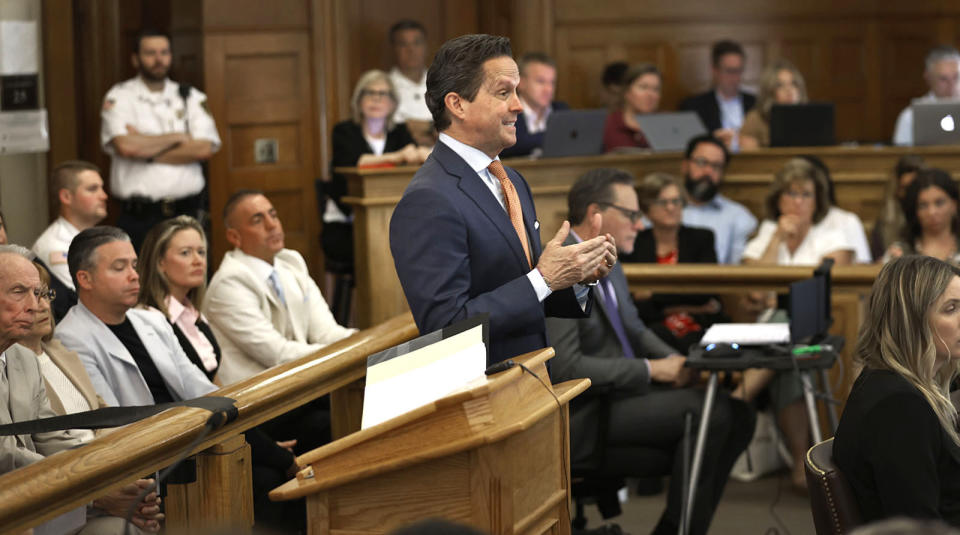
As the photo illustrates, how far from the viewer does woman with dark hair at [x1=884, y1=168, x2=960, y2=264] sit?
217 inches

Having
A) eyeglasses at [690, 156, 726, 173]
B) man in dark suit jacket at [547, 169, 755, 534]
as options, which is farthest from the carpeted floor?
eyeglasses at [690, 156, 726, 173]

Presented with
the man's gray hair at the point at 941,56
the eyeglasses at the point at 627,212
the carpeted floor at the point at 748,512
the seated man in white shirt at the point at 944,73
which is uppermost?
the man's gray hair at the point at 941,56

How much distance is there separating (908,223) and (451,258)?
3501 mm

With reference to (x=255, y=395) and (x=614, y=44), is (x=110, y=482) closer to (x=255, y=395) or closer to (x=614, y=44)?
(x=255, y=395)

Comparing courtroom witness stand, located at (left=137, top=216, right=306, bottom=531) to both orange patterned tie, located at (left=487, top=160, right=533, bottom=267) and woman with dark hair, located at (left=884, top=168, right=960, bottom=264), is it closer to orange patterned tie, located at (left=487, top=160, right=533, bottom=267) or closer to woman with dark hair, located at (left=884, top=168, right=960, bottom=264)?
orange patterned tie, located at (left=487, top=160, right=533, bottom=267)

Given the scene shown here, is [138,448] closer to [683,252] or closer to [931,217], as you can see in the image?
[683,252]

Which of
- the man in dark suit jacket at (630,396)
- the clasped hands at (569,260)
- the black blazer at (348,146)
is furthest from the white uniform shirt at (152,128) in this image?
the clasped hands at (569,260)

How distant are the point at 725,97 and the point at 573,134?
7.13 feet

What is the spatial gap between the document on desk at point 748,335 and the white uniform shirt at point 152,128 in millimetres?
3584

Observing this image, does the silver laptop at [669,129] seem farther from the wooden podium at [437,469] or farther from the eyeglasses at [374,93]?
the wooden podium at [437,469]

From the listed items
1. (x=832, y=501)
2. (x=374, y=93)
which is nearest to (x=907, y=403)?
(x=832, y=501)

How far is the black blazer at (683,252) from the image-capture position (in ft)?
18.5

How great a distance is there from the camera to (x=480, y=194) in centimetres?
279

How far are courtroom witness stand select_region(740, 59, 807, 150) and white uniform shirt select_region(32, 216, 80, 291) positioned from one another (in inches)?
156
